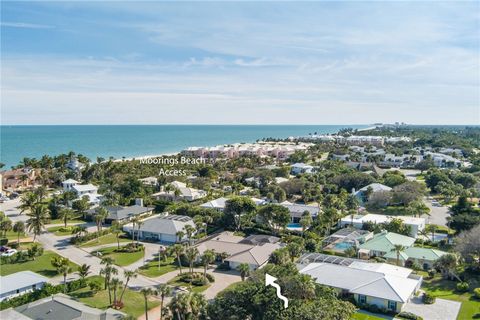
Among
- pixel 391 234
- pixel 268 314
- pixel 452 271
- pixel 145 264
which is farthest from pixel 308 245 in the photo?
pixel 268 314

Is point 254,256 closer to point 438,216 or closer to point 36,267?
point 36,267

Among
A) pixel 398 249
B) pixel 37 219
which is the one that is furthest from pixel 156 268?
pixel 398 249

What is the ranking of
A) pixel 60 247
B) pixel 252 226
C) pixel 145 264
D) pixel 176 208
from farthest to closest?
1. pixel 176 208
2. pixel 252 226
3. pixel 60 247
4. pixel 145 264

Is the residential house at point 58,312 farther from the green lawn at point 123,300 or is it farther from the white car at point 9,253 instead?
the white car at point 9,253

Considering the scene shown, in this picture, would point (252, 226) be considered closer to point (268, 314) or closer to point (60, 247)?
point (60, 247)

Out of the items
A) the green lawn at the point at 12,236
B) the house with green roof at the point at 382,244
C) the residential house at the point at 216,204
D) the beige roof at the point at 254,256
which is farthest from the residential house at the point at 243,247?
the green lawn at the point at 12,236

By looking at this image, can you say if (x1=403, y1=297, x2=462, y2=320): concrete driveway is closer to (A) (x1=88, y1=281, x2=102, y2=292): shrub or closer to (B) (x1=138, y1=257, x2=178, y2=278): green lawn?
(B) (x1=138, y1=257, x2=178, y2=278): green lawn
